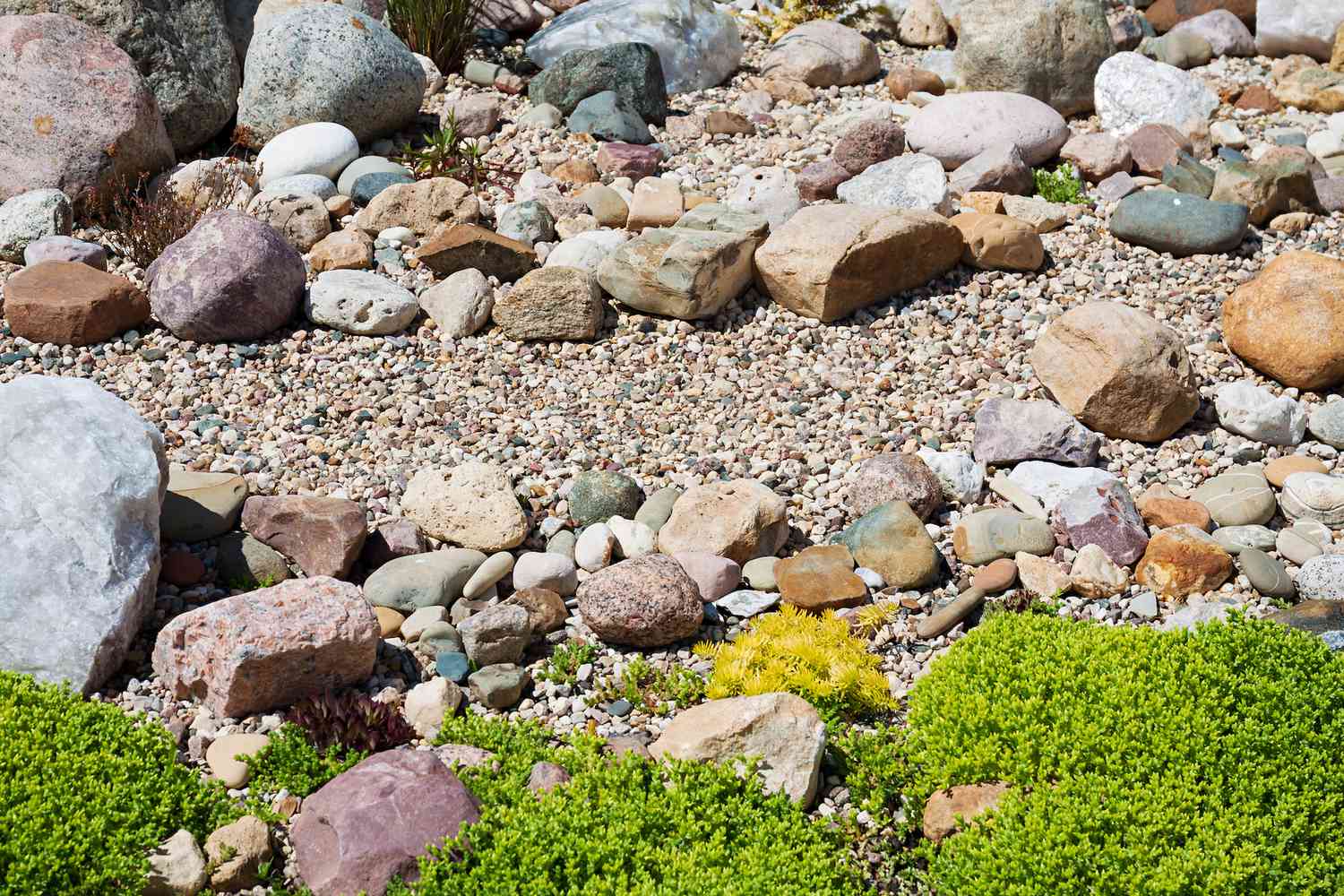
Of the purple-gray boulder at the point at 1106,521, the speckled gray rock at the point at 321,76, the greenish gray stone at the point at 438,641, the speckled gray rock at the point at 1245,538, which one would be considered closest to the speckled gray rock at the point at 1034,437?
the purple-gray boulder at the point at 1106,521

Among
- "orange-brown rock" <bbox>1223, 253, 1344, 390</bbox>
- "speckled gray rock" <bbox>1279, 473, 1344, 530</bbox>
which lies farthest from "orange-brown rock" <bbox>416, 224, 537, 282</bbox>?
"speckled gray rock" <bbox>1279, 473, 1344, 530</bbox>

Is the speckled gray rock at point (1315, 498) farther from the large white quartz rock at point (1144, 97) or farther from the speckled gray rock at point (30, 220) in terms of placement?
the speckled gray rock at point (30, 220)

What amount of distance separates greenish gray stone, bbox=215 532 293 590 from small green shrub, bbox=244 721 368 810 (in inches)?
44.4

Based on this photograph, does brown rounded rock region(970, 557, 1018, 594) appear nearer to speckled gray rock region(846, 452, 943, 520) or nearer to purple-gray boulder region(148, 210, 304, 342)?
speckled gray rock region(846, 452, 943, 520)

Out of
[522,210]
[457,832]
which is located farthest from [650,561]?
[522,210]

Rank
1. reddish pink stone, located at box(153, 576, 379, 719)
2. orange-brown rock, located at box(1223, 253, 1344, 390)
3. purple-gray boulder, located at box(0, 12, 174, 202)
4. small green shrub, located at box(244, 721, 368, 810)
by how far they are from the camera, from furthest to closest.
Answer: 1. purple-gray boulder, located at box(0, 12, 174, 202)
2. orange-brown rock, located at box(1223, 253, 1344, 390)
3. reddish pink stone, located at box(153, 576, 379, 719)
4. small green shrub, located at box(244, 721, 368, 810)

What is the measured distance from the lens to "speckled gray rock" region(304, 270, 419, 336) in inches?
282

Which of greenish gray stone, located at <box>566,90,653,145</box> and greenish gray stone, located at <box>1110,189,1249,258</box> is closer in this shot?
greenish gray stone, located at <box>1110,189,1249,258</box>

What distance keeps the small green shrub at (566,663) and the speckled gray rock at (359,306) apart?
2927 millimetres

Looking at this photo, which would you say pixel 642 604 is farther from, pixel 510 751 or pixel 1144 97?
pixel 1144 97

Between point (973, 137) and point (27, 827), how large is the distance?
7.46m

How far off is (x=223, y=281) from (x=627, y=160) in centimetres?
318

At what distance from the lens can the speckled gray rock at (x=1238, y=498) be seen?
226 inches

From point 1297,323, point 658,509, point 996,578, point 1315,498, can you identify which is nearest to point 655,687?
point 658,509
